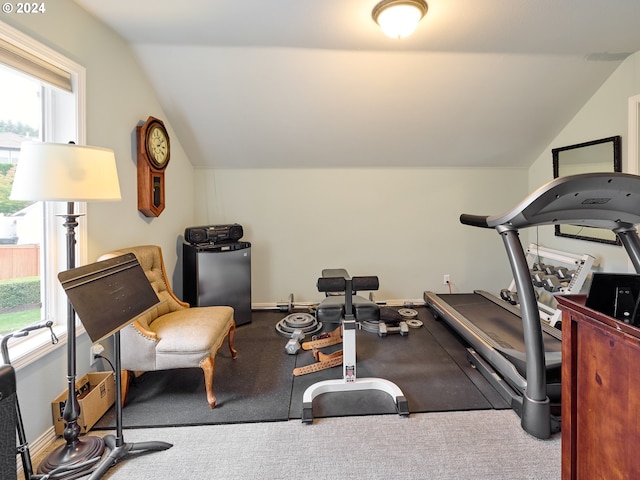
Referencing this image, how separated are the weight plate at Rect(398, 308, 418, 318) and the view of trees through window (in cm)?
320

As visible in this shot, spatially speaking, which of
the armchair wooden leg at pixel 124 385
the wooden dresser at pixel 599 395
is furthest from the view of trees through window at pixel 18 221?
the wooden dresser at pixel 599 395

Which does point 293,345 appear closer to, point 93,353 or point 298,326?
point 298,326

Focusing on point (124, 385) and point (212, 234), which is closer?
point (124, 385)

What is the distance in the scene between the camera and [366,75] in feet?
9.73

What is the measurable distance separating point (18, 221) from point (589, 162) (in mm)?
4695

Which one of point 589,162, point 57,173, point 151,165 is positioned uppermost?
point 589,162

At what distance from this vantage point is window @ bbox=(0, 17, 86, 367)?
5.60ft

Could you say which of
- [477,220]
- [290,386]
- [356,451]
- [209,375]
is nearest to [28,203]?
[209,375]

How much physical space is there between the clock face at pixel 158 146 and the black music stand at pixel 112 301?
1376 mm

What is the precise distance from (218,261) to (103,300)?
1.87 metres

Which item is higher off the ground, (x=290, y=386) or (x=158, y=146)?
(x=158, y=146)

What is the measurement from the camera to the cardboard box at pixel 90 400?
1.81 metres

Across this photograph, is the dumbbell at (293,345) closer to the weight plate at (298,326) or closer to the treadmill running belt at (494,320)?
the weight plate at (298,326)

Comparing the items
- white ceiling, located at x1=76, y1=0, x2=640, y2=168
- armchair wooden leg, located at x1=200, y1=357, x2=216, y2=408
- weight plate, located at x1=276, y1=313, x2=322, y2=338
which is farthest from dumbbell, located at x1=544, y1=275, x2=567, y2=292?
armchair wooden leg, located at x1=200, y1=357, x2=216, y2=408
